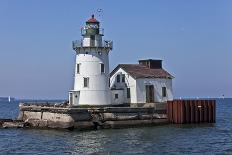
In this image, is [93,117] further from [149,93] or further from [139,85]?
[149,93]

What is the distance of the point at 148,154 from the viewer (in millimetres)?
32375

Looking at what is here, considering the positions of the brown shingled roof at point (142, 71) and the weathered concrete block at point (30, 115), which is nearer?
the weathered concrete block at point (30, 115)

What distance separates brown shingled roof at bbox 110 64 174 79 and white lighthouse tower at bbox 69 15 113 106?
3268mm

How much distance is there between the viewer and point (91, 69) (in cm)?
5122

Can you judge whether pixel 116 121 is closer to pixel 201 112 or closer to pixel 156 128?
pixel 156 128

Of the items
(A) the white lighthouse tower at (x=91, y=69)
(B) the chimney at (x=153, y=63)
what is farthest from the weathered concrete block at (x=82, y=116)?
(B) the chimney at (x=153, y=63)

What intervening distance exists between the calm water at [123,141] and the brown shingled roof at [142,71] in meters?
6.80

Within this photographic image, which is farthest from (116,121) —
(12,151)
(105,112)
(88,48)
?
(12,151)

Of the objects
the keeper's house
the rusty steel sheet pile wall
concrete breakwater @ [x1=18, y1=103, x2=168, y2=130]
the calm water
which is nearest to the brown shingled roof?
the keeper's house

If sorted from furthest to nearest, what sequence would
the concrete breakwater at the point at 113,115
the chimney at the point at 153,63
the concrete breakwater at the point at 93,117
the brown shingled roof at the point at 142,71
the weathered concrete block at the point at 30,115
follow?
the chimney at the point at 153,63
the brown shingled roof at the point at 142,71
the weathered concrete block at the point at 30,115
the concrete breakwater at the point at 113,115
the concrete breakwater at the point at 93,117

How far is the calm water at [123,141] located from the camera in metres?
34.7

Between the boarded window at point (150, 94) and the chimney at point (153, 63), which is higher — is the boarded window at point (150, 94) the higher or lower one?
the lower one

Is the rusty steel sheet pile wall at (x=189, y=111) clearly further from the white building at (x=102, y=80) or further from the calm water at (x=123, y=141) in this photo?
the white building at (x=102, y=80)

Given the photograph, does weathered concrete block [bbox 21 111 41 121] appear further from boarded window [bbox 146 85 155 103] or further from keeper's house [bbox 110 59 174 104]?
boarded window [bbox 146 85 155 103]
